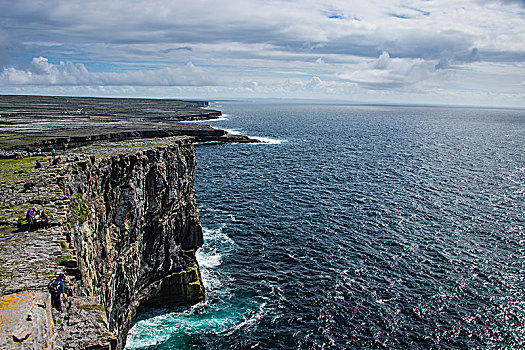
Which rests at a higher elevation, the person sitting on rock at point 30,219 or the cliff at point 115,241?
the person sitting on rock at point 30,219

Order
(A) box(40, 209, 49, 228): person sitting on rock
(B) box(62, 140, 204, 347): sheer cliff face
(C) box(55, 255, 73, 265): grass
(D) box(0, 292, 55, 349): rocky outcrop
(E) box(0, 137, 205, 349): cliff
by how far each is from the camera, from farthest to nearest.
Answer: (B) box(62, 140, 204, 347): sheer cliff face, (A) box(40, 209, 49, 228): person sitting on rock, (C) box(55, 255, 73, 265): grass, (E) box(0, 137, 205, 349): cliff, (D) box(0, 292, 55, 349): rocky outcrop

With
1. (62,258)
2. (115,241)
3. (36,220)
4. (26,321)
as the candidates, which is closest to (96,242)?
(115,241)

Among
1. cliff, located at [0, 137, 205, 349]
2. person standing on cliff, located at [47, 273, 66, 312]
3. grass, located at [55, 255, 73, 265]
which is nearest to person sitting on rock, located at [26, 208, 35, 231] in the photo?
cliff, located at [0, 137, 205, 349]

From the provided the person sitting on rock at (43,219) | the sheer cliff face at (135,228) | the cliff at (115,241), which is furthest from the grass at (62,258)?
the person sitting on rock at (43,219)

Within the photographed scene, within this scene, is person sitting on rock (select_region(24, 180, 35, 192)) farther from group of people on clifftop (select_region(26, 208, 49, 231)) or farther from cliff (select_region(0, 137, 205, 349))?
group of people on clifftop (select_region(26, 208, 49, 231))

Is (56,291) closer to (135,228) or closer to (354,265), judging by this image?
(135,228)

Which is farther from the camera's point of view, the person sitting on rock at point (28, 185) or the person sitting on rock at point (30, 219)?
the person sitting on rock at point (28, 185)

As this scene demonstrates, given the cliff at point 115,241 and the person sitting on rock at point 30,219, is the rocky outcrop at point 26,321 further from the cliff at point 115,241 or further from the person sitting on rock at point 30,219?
the person sitting on rock at point 30,219
